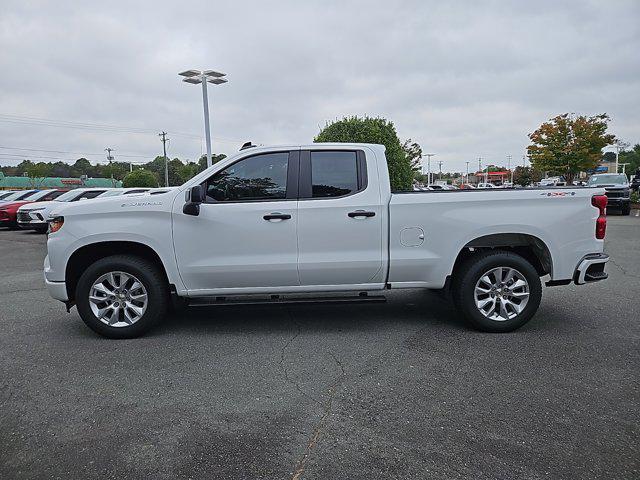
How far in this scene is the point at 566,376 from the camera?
12.4 feet

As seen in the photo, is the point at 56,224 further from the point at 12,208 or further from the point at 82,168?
the point at 82,168

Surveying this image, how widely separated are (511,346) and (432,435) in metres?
1.97

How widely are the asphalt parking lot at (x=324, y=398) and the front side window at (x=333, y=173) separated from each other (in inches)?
60.8

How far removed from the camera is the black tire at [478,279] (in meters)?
4.84

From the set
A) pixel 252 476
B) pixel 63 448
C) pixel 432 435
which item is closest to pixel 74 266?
pixel 63 448

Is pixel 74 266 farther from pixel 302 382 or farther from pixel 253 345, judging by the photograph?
pixel 302 382

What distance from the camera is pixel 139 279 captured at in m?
4.75

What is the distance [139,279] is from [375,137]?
1609cm

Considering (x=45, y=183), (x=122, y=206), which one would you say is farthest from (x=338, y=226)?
(x=45, y=183)

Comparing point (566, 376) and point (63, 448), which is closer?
point (63, 448)

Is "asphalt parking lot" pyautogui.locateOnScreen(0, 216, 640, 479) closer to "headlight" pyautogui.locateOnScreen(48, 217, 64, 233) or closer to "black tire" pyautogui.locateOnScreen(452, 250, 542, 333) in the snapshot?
"black tire" pyautogui.locateOnScreen(452, 250, 542, 333)

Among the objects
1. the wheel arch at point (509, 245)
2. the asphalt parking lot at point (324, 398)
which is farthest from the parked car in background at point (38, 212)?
the wheel arch at point (509, 245)

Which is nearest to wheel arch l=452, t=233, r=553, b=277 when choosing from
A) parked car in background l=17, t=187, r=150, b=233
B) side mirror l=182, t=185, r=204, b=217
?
side mirror l=182, t=185, r=204, b=217

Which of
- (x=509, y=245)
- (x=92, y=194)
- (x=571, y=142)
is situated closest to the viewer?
(x=509, y=245)
